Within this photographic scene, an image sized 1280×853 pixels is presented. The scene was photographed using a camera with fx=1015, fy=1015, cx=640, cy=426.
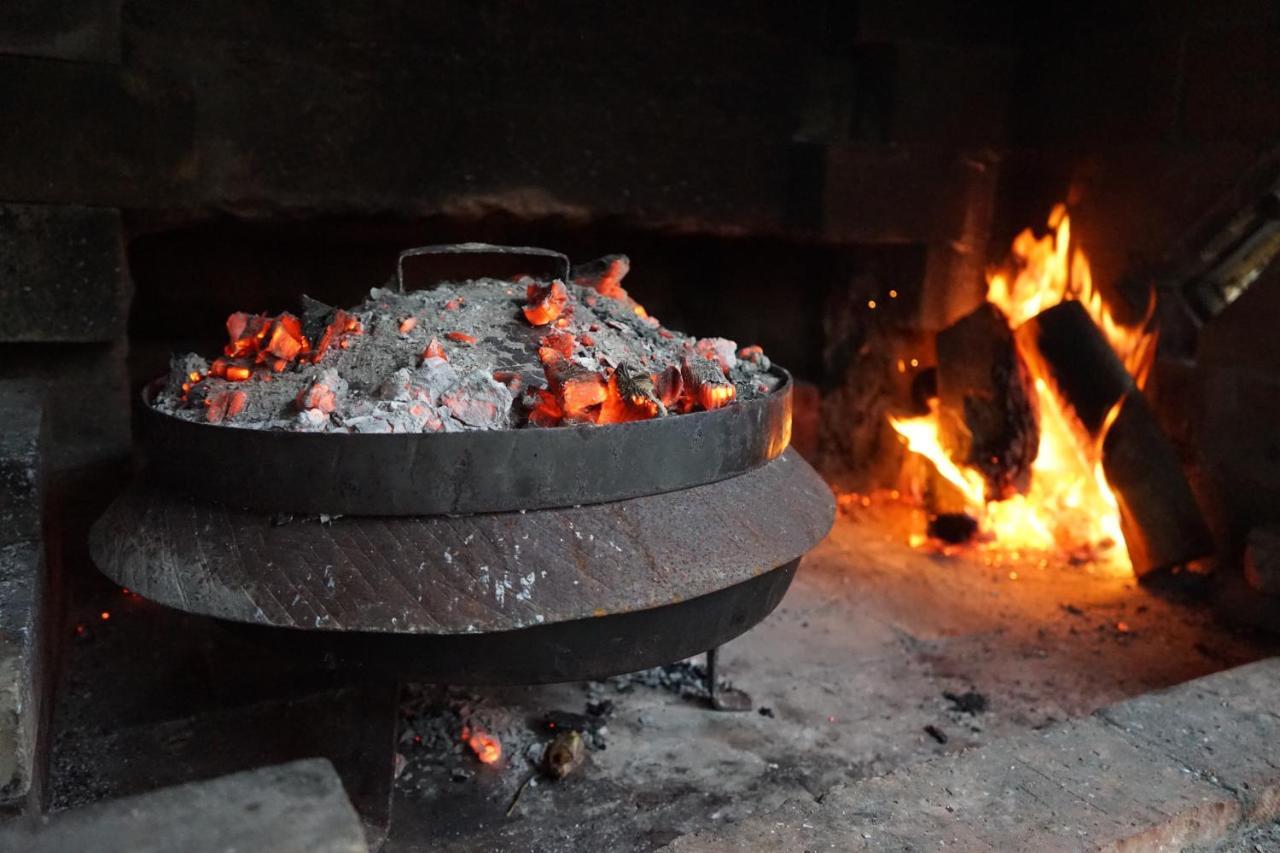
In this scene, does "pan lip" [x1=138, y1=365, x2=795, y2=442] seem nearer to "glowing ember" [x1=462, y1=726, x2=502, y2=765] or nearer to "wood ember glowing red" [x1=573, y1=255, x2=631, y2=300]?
"wood ember glowing red" [x1=573, y1=255, x2=631, y2=300]

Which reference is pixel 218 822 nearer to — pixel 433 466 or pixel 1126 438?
pixel 433 466

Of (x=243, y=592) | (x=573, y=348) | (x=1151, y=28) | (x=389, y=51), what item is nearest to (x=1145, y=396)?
(x=1151, y=28)

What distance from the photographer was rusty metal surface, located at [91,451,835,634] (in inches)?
65.0

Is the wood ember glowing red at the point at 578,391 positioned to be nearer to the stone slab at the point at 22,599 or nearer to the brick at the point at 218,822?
the brick at the point at 218,822

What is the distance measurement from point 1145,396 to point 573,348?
2.68 metres

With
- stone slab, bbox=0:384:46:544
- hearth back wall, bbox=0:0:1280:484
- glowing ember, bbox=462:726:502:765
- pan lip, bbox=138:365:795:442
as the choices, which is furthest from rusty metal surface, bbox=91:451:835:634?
hearth back wall, bbox=0:0:1280:484

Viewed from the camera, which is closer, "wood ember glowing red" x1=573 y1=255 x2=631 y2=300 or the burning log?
"wood ember glowing red" x1=573 y1=255 x2=631 y2=300

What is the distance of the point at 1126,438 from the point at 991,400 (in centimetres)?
52

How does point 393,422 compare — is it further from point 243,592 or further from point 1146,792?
A: point 1146,792

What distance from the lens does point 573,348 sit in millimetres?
1991

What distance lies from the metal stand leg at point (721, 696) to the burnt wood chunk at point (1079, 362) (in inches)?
71.3

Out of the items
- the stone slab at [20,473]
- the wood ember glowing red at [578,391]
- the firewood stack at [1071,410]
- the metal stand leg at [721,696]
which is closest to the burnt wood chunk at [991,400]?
the firewood stack at [1071,410]

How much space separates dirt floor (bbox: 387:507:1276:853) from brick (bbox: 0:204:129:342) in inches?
53.5

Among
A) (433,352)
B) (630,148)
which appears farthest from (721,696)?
(630,148)
